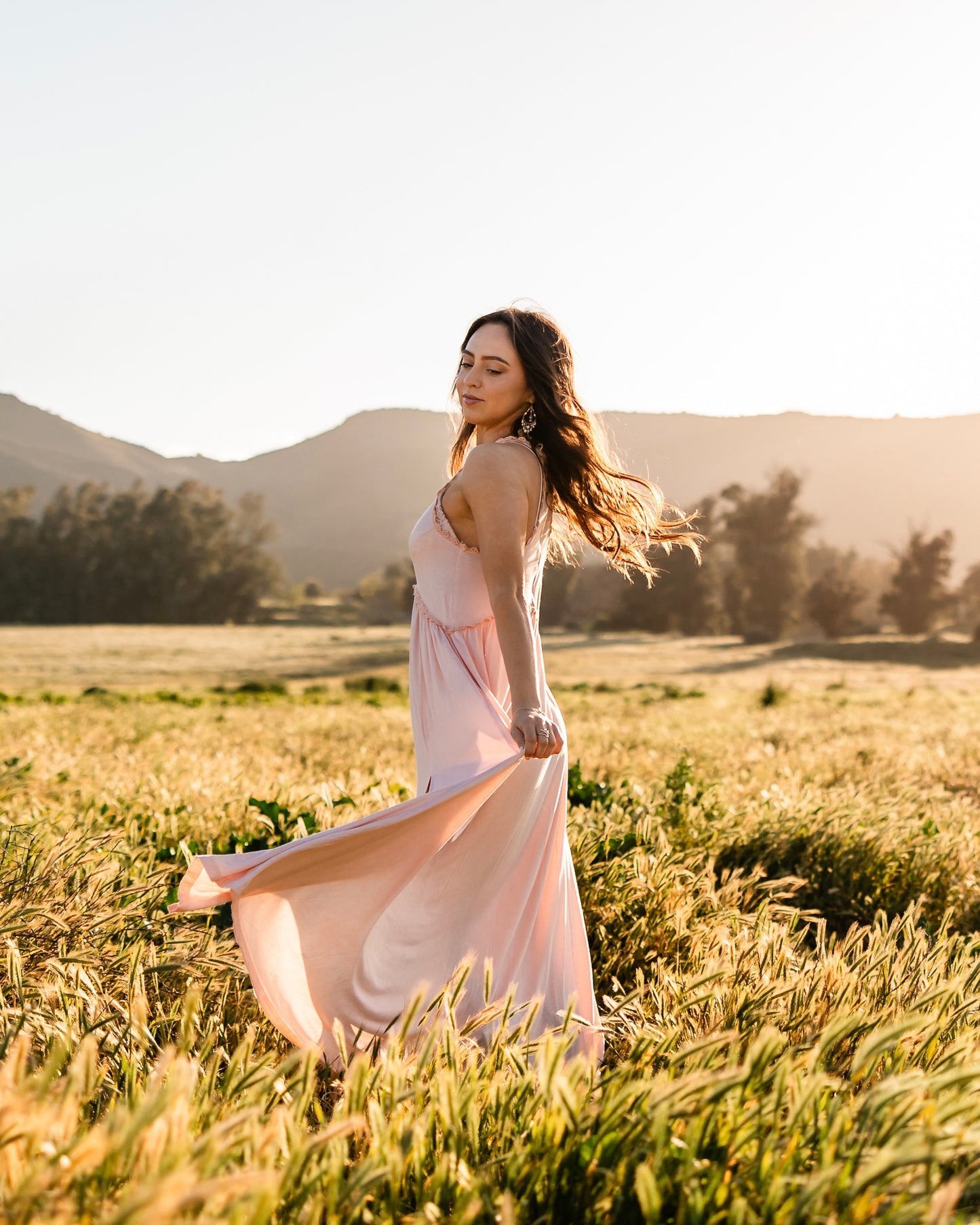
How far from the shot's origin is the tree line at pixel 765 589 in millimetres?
57688

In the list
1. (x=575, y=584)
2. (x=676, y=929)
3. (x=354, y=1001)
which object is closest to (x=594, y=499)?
(x=676, y=929)

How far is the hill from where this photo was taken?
142875mm

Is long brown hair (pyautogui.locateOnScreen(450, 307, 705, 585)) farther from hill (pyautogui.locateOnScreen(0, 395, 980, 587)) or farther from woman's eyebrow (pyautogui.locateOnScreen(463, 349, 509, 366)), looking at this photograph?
hill (pyautogui.locateOnScreen(0, 395, 980, 587))

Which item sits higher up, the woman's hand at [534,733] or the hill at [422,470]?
the hill at [422,470]

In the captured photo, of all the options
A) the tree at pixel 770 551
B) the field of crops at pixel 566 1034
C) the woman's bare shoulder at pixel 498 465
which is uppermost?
the tree at pixel 770 551

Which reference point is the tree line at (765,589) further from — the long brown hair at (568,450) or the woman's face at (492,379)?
the woman's face at (492,379)

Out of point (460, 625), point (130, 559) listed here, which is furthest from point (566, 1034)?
point (130, 559)

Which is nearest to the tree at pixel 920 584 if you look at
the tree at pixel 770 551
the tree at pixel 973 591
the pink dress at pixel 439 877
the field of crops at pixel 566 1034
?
the tree at pixel 973 591

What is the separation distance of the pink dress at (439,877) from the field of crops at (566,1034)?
157 millimetres

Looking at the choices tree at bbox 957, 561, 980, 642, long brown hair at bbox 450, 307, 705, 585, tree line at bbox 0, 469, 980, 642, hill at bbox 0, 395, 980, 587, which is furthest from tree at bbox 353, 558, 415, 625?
long brown hair at bbox 450, 307, 705, 585

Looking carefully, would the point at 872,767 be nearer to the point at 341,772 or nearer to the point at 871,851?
the point at 871,851

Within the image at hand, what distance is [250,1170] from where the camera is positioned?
4.35 ft

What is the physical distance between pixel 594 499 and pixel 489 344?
63 cm

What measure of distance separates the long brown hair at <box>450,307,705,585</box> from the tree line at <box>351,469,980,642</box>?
54.3m
